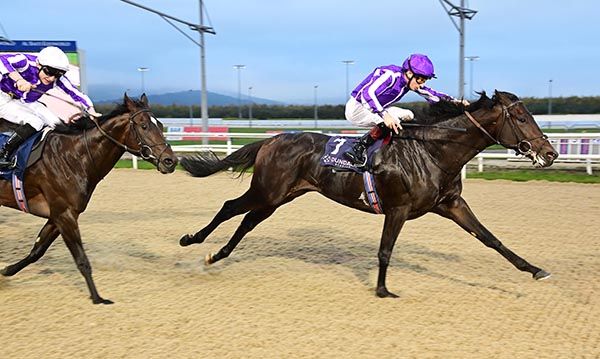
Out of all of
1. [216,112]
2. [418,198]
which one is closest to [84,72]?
[418,198]

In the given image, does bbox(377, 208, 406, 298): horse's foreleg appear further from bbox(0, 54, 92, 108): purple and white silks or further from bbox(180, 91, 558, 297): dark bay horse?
bbox(0, 54, 92, 108): purple and white silks

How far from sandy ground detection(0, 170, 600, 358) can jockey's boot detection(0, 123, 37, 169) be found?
119 cm

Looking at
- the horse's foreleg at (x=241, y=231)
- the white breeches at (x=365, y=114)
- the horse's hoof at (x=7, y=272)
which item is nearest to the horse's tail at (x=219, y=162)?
the horse's foreleg at (x=241, y=231)

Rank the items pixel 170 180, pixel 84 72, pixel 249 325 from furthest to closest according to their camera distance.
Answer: pixel 84 72
pixel 170 180
pixel 249 325

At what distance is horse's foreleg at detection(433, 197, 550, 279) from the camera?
18.4 ft

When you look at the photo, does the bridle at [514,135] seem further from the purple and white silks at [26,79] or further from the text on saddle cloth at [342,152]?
the purple and white silks at [26,79]

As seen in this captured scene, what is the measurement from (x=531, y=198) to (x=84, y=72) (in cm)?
1506

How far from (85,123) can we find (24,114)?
64cm

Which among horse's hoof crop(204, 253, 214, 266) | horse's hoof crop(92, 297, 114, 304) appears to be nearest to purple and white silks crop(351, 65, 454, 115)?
horse's hoof crop(204, 253, 214, 266)

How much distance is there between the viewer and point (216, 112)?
215ft

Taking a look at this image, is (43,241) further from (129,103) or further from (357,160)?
(357,160)

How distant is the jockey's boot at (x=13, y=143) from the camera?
5383 mm

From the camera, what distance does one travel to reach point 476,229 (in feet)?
18.6

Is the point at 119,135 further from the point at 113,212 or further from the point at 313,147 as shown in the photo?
the point at 113,212
